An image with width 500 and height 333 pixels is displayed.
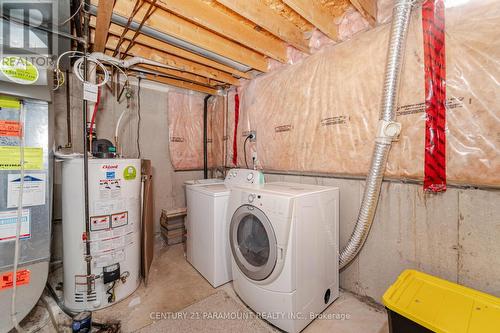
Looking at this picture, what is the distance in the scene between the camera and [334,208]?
72.6 inches

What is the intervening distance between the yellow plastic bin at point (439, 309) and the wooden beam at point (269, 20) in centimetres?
207

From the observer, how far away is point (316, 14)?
5.74 feet

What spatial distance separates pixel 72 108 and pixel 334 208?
3027mm

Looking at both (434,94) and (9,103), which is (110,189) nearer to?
(9,103)

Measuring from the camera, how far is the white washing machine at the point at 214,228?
206 centimetres

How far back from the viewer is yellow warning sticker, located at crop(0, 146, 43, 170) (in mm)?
1494

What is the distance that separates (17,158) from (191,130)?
7.32 ft

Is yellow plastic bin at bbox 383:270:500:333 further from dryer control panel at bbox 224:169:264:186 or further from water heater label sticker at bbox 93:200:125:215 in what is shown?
water heater label sticker at bbox 93:200:125:215

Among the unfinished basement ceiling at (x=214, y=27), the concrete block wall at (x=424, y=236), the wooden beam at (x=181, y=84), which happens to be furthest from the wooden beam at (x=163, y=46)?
the concrete block wall at (x=424, y=236)

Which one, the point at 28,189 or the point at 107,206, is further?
the point at 107,206

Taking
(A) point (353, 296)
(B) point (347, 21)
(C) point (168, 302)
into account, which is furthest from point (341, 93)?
(C) point (168, 302)

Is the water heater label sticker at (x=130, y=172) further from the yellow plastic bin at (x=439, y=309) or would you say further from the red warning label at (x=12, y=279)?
the yellow plastic bin at (x=439, y=309)

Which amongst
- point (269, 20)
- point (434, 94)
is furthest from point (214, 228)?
point (434, 94)

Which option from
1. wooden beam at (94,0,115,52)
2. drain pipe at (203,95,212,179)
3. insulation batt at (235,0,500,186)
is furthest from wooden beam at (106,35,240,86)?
drain pipe at (203,95,212,179)
